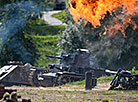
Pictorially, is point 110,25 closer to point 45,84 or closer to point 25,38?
point 25,38

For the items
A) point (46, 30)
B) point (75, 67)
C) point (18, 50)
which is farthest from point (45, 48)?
point (75, 67)

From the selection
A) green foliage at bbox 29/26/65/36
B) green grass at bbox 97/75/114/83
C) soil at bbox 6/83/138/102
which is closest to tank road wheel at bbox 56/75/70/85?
green grass at bbox 97/75/114/83

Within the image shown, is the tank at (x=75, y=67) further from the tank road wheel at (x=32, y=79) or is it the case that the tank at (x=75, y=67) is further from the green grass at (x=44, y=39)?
the green grass at (x=44, y=39)

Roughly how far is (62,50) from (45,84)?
18360mm

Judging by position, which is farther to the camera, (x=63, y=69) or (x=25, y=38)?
(x=25, y=38)

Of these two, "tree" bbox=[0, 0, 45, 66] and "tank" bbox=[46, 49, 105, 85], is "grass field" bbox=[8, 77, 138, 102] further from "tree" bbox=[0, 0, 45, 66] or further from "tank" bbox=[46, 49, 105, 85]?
"tree" bbox=[0, 0, 45, 66]

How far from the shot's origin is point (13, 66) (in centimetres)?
2931

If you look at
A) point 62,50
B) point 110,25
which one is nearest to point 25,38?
point 62,50

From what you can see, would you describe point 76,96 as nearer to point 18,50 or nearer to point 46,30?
point 18,50

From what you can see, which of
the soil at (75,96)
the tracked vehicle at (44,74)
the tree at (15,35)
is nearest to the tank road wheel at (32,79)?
the tracked vehicle at (44,74)

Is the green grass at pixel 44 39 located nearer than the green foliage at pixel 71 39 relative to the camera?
No

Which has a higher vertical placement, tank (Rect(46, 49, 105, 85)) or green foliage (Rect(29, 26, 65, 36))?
tank (Rect(46, 49, 105, 85))

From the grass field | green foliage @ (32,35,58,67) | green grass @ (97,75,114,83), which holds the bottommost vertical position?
green foliage @ (32,35,58,67)

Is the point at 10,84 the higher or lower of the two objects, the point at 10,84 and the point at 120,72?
the lower
